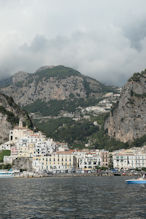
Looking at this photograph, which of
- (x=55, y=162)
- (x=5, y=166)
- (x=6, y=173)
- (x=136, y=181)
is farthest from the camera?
(x=55, y=162)

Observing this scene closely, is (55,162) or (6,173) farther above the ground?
(55,162)

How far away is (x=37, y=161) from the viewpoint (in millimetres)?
194375

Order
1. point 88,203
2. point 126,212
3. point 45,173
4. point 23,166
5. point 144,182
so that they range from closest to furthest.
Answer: point 126,212
point 88,203
point 144,182
point 45,173
point 23,166

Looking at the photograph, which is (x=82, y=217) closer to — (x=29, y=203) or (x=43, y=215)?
(x=43, y=215)

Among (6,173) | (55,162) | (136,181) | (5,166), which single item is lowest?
(6,173)

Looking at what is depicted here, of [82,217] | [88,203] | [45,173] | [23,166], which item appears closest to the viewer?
[82,217]

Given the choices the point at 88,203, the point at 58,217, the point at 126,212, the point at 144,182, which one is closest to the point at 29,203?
the point at 88,203

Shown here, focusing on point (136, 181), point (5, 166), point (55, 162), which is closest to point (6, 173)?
point (5, 166)

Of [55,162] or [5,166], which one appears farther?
Answer: [55,162]

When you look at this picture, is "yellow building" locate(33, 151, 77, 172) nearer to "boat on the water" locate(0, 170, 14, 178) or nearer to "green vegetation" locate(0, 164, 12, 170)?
"green vegetation" locate(0, 164, 12, 170)

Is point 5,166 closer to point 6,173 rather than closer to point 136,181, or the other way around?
point 6,173

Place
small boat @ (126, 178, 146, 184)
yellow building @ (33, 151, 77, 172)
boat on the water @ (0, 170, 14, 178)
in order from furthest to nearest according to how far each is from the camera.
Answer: yellow building @ (33, 151, 77, 172), boat on the water @ (0, 170, 14, 178), small boat @ (126, 178, 146, 184)

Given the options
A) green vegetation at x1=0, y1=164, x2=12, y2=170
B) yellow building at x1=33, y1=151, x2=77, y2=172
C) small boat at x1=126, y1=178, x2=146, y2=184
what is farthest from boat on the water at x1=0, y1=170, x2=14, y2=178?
small boat at x1=126, y1=178, x2=146, y2=184

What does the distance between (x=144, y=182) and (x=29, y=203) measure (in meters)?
62.0
